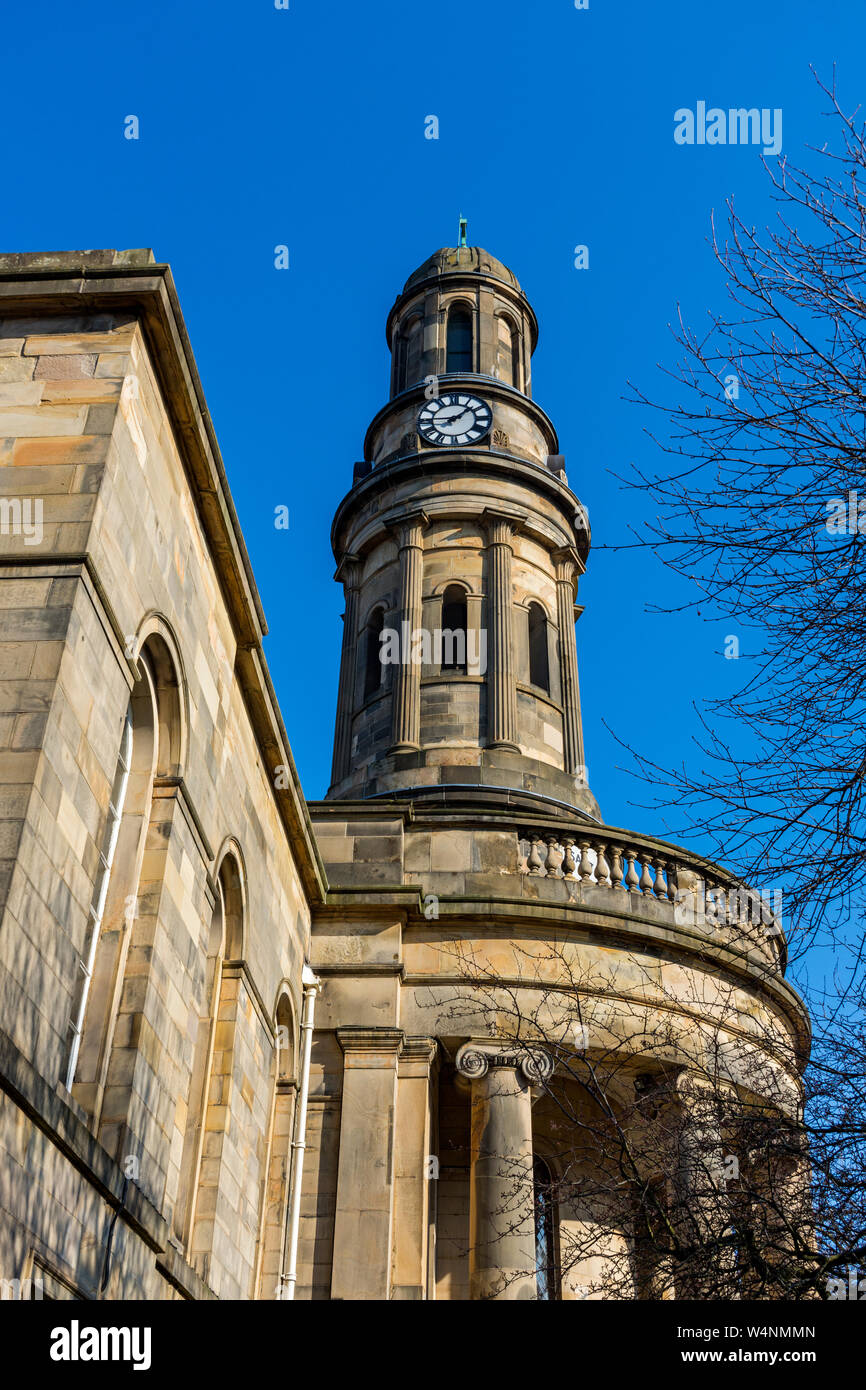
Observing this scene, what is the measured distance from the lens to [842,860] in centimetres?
727

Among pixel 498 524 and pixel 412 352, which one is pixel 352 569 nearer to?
pixel 498 524

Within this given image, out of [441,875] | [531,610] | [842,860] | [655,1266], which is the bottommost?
[655,1266]

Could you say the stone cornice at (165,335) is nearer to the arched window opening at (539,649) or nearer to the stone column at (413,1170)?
the stone column at (413,1170)

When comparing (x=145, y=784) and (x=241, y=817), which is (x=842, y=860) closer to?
(x=145, y=784)

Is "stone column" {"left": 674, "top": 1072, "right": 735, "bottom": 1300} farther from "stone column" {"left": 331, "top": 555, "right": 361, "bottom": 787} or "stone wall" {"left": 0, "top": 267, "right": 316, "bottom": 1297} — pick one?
"stone column" {"left": 331, "top": 555, "right": 361, "bottom": 787}

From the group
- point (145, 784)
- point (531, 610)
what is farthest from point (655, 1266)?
point (531, 610)

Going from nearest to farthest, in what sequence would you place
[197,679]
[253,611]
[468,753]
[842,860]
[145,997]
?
[842,860] < [145,997] < [197,679] < [253,611] < [468,753]

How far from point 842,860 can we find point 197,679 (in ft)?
20.6

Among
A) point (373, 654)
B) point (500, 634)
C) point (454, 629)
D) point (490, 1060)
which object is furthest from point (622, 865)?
point (373, 654)

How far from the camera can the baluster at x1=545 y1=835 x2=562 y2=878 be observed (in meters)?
18.4

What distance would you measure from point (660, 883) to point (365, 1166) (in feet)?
18.6

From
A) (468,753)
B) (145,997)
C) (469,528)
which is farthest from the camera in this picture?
(469,528)

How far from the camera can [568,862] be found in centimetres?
1858

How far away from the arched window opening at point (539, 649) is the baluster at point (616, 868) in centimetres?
687
